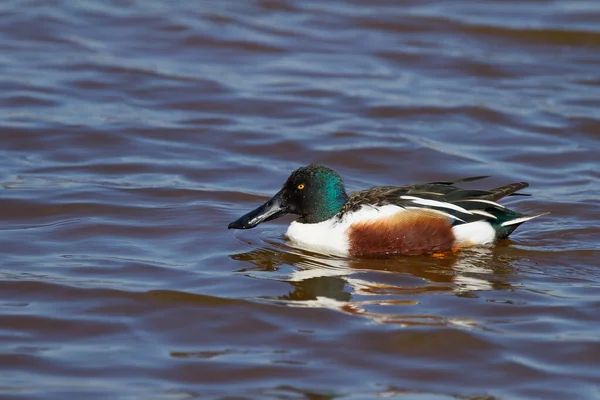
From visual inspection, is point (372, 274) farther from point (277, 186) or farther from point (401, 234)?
point (277, 186)

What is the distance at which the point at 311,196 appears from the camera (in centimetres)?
773

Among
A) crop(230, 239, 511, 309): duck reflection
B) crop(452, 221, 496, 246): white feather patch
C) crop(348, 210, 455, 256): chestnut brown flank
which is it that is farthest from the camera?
crop(452, 221, 496, 246): white feather patch

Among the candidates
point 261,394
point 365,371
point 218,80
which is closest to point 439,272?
point 365,371

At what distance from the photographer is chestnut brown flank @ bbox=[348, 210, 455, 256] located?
7.46 metres

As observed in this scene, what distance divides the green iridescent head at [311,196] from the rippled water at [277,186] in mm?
223

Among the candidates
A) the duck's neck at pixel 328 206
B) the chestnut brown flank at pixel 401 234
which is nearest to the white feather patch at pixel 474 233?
the chestnut brown flank at pixel 401 234

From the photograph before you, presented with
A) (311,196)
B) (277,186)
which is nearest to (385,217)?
(311,196)

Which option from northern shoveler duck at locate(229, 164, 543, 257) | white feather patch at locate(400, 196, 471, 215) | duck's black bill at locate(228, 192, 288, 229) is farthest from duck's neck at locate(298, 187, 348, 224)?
white feather patch at locate(400, 196, 471, 215)

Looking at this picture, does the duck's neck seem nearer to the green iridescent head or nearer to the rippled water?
the green iridescent head

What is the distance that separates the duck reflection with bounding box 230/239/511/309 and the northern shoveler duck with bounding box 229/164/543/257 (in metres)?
0.10

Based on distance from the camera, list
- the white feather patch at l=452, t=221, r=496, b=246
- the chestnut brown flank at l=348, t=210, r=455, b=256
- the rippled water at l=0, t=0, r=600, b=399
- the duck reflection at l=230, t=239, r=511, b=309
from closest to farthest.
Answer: the rippled water at l=0, t=0, r=600, b=399 < the duck reflection at l=230, t=239, r=511, b=309 < the chestnut brown flank at l=348, t=210, r=455, b=256 < the white feather patch at l=452, t=221, r=496, b=246

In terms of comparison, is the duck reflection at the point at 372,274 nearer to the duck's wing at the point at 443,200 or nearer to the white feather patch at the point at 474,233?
the white feather patch at the point at 474,233

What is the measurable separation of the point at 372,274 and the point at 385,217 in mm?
555

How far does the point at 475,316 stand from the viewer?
247 inches
